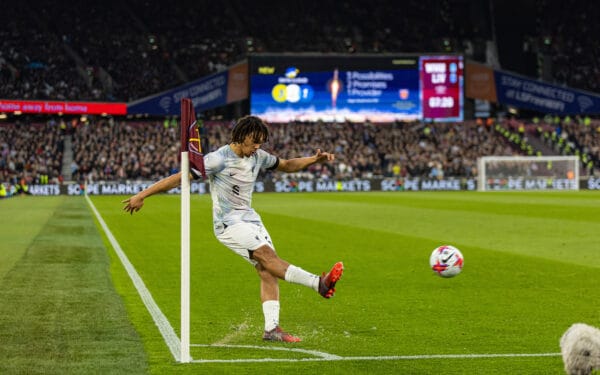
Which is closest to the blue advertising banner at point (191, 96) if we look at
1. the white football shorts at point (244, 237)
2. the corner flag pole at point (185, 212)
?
the white football shorts at point (244, 237)

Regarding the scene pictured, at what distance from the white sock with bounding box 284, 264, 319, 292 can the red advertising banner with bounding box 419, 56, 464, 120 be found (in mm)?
55364

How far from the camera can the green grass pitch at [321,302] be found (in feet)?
26.7

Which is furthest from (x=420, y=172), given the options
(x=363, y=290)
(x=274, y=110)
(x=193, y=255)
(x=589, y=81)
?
(x=363, y=290)

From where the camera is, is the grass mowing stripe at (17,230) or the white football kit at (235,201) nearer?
the white football kit at (235,201)

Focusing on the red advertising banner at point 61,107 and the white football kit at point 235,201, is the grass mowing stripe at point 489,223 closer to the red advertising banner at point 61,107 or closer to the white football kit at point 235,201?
the white football kit at point 235,201

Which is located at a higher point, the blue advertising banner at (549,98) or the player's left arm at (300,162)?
the blue advertising banner at (549,98)

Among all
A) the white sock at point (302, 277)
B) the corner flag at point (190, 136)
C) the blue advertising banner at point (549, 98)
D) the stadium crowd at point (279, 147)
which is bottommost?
the white sock at point (302, 277)

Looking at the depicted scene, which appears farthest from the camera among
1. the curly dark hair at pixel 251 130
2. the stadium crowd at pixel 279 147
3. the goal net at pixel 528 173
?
the stadium crowd at pixel 279 147

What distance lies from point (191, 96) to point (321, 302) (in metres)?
53.3

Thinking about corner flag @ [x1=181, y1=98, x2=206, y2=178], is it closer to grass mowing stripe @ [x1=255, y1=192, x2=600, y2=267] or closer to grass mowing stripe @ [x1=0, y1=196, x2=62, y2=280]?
grass mowing stripe @ [x1=0, y1=196, x2=62, y2=280]

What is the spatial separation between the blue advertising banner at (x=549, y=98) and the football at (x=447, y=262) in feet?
183

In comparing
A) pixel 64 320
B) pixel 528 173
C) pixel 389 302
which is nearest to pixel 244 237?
pixel 64 320

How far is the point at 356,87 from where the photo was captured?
6375 centimetres

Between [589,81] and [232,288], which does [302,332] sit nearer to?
[232,288]
